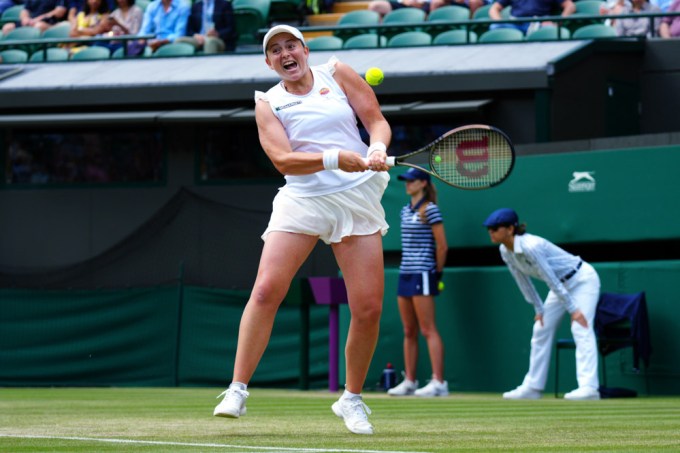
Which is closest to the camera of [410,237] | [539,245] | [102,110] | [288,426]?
[288,426]

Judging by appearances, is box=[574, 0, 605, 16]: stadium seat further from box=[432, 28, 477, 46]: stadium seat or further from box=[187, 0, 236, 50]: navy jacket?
box=[187, 0, 236, 50]: navy jacket

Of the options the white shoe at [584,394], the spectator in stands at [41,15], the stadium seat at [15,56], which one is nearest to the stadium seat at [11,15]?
the spectator in stands at [41,15]

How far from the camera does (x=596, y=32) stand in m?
14.5

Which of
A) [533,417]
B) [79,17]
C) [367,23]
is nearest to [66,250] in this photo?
[79,17]

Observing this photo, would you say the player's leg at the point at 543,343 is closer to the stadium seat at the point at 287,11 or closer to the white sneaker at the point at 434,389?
the white sneaker at the point at 434,389

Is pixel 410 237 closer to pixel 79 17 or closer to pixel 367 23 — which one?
pixel 367 23

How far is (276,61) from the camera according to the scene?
6090 mm

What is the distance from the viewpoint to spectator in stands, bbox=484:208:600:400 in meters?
10.6

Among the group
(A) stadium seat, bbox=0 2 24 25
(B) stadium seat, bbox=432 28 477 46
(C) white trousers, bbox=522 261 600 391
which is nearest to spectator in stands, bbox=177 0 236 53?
(B) stadium seat, bbox=432 28 477 46

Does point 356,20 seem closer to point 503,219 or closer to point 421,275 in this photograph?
point 421,275

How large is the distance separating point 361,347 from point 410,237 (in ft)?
18.5

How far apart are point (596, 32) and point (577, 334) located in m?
4.93

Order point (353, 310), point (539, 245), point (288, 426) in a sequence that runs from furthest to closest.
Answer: point (539, 245) < point (288, 426) < point (353, 310)

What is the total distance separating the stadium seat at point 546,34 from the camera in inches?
581
